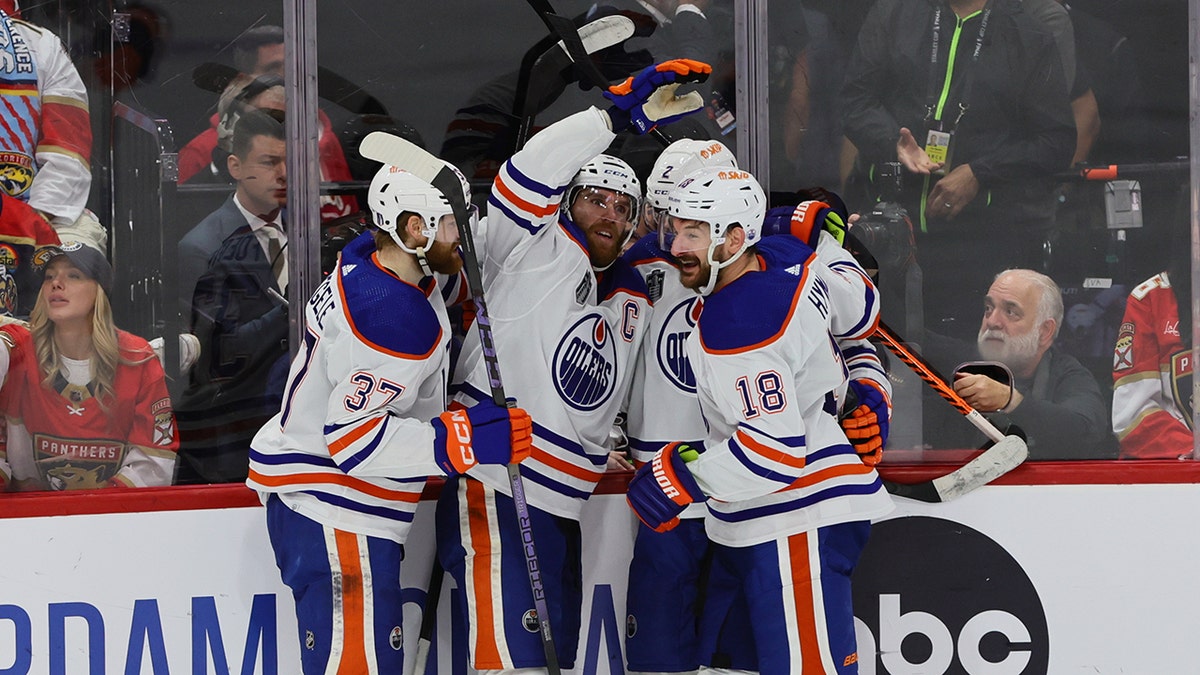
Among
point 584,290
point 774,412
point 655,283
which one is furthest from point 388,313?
point 774,412

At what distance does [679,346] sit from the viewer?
9.22 feet

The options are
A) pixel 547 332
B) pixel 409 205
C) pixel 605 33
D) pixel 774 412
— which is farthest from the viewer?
pixel 605 33

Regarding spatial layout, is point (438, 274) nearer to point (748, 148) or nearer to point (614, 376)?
point (614, 376)

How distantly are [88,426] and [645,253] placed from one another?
1387 mm

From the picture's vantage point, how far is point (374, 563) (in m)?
2.62

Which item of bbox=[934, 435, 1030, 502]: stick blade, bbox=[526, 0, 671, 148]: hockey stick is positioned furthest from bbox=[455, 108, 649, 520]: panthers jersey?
bbox=[934, 435, 1030, 502]: stick blade

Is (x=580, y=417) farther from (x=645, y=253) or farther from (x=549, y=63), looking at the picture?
(x=549, y=63)

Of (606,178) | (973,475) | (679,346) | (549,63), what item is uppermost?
(549,63)

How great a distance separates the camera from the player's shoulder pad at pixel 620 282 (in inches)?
113

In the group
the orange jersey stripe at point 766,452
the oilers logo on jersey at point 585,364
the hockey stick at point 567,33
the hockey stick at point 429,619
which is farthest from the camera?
the hockey stick at point 567,33

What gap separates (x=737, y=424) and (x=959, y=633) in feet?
2.99

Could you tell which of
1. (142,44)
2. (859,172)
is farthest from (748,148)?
(142,44)

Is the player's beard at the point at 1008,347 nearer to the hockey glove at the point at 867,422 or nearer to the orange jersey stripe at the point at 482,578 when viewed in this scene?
the hockey glove at the point at 867,422

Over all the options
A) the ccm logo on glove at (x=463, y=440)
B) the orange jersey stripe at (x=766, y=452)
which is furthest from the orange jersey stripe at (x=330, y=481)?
the orange jersey stripe at (x=766, y=452)
